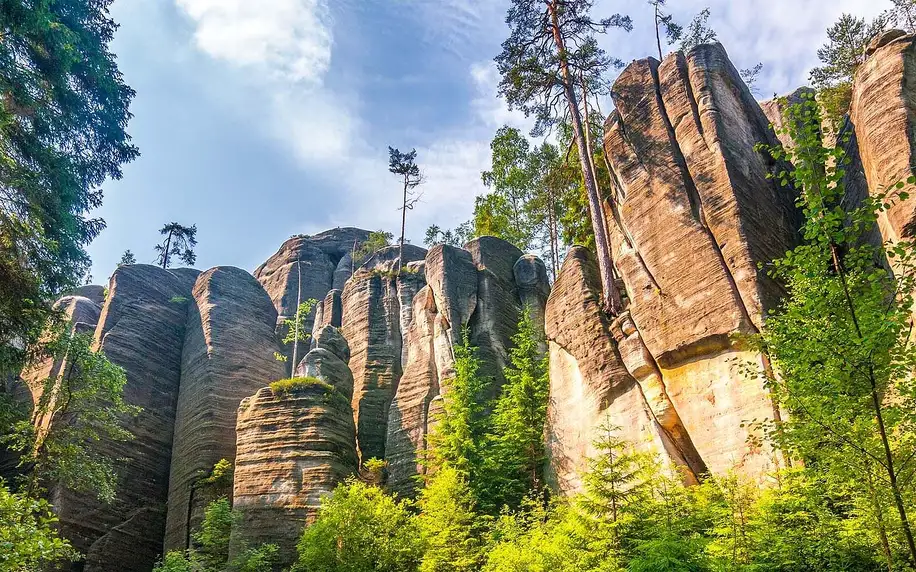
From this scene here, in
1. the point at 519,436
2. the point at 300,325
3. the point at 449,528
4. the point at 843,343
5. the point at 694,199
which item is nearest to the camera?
the point at 843,343

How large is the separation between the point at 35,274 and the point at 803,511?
18.4 m

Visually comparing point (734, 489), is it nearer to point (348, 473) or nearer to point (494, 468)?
point (494, 468)

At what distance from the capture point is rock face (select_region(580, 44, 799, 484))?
58.4 feet

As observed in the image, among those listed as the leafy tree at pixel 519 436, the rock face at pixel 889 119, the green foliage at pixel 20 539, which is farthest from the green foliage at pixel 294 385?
the rock face at pixel 889 119

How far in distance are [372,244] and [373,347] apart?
16.8 m

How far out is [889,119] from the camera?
17047 mm

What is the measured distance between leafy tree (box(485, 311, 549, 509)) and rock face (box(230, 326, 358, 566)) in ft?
20.2

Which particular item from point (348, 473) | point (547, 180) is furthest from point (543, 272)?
point (348, 473)

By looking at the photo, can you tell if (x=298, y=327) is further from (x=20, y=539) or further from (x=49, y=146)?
(x=20, y=539)

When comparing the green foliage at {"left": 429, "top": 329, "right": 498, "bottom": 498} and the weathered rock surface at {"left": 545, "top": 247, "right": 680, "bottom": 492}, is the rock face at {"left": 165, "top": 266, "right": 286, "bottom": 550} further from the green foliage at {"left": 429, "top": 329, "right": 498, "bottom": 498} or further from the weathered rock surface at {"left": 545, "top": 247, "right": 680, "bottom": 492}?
the weathered rock surface at {"left": 545, "top": 247, "right": 680, "bottom": 492}

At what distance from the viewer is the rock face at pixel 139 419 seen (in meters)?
27.4

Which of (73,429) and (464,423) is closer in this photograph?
(73,429)

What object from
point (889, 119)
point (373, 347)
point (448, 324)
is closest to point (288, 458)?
point (448, 324)

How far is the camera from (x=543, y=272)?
33.0 meters
